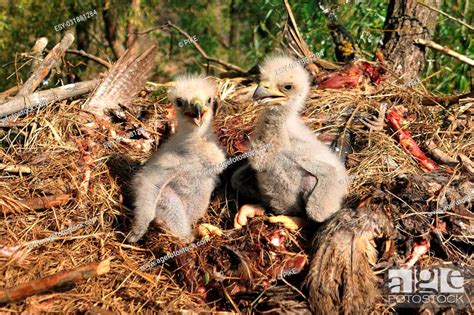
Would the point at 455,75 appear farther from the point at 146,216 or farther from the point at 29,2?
the point at 29,2

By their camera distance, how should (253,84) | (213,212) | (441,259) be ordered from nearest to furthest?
(441,259) < (213,212) < (253,84)

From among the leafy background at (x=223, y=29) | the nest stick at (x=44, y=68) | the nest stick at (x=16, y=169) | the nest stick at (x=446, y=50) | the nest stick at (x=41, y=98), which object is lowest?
the leafy background at (x=223, y=29)

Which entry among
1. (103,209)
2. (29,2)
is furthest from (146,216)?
(29,2)

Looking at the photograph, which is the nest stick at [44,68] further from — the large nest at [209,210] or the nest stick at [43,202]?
the nest stick at [43,202]

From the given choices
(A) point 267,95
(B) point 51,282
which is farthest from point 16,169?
(A) point 267,95

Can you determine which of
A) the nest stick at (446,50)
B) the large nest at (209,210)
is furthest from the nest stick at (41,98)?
the nest stick at (446,50)

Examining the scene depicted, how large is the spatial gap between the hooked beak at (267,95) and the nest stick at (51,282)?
1.38 metres

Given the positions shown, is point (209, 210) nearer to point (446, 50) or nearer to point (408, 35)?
point (446, 50)

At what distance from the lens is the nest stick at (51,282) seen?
3.34m

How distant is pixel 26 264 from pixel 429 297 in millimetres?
2277

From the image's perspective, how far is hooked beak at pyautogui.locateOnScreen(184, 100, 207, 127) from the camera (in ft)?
13.3

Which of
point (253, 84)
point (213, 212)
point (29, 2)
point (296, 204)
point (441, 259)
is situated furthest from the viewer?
point (29, 2)

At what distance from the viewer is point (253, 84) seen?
5.65m

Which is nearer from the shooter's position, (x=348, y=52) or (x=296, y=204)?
(x=296, y=204)
